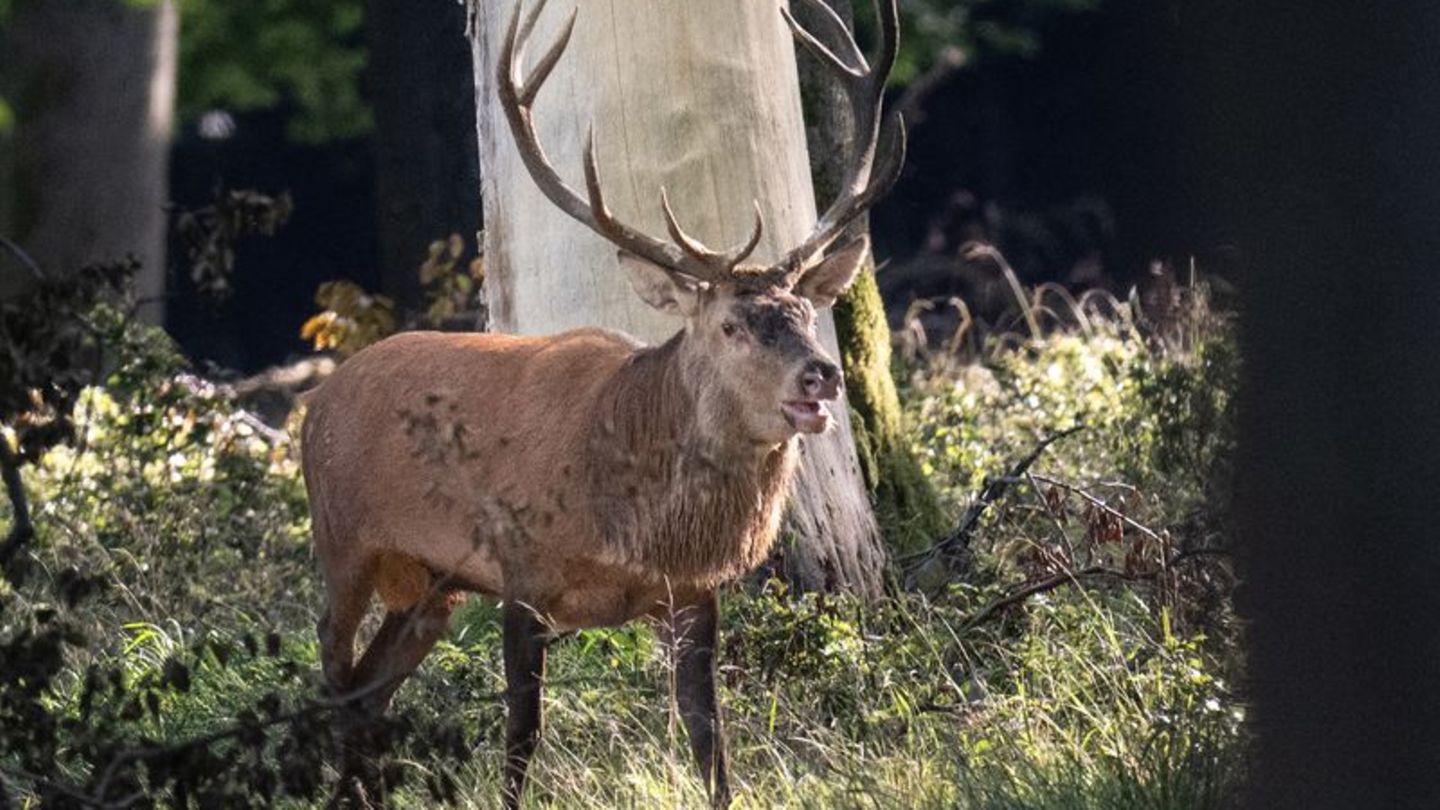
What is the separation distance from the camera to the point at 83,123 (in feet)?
57.2

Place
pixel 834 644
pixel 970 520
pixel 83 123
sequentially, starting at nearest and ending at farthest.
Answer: pixel 834 644, pixel 970 520, pixel 83 123

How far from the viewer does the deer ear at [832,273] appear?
255 inches

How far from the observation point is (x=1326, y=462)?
10.9ft

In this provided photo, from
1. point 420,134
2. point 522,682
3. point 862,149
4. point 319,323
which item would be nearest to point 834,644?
point 522,682

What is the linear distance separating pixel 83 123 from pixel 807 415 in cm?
1239

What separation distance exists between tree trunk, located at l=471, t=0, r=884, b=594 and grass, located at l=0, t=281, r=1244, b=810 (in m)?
0.32

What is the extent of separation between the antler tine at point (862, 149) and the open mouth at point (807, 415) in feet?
1.58

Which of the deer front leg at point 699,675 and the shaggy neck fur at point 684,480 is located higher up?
the shaggy neck fur at point 684,480

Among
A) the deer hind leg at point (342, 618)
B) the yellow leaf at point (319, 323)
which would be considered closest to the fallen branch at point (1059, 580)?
the deer hind leg at point (342, 618)

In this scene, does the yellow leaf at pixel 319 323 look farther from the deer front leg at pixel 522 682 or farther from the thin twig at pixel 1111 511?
the deer front leg at pixel 522 682

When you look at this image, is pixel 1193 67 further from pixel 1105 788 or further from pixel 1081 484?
pixel 1081 484

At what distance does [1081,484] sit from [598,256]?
5.82 feet

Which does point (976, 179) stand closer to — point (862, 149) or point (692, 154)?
point (692, 154)

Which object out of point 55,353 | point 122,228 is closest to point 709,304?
point 55,353
